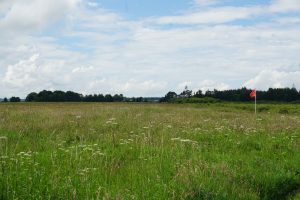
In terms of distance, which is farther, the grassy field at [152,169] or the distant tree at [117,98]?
the distant tree at [117,98]

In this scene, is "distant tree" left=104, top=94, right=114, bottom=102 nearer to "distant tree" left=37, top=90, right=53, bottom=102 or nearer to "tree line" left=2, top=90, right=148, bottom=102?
"tree line" left=2, top=90, right=148, bottom=102

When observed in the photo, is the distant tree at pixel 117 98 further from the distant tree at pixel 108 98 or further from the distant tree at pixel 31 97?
the distant tree at pixel 31 97

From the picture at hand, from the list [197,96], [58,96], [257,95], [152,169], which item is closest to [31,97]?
[58,96]

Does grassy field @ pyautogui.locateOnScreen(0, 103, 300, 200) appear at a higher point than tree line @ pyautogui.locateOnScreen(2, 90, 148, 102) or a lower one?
lower

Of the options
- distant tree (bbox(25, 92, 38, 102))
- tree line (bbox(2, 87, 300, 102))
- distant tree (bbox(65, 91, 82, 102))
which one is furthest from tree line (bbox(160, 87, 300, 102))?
distant tree (bbox(25, 92, 38, 102))

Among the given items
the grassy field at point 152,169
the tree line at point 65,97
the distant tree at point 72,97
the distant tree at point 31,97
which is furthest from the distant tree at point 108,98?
the grassy field at point 152,169

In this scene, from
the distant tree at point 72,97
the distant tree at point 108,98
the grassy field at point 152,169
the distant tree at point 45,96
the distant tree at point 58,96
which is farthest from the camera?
the distant tree at point 108,98

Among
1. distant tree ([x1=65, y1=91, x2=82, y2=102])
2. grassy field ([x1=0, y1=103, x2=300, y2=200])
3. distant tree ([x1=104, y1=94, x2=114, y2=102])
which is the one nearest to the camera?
grassy field ([x1=0, y1=103, x2=300, y2=200])

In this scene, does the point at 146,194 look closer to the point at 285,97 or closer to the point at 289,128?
the point at 289,128

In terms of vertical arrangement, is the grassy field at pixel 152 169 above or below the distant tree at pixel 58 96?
below

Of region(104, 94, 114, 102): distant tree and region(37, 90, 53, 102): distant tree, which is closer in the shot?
region(37, 90, 53, 102): distant tree

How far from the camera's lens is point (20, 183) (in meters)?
6.49

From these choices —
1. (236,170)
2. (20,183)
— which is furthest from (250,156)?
(20,183)

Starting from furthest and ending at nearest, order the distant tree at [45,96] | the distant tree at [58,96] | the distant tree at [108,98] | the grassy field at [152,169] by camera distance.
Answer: the distant tree at [108,98] → the distant tree at [58,96] → the distant tree at [45,96] → the grassy field at [152,169]
